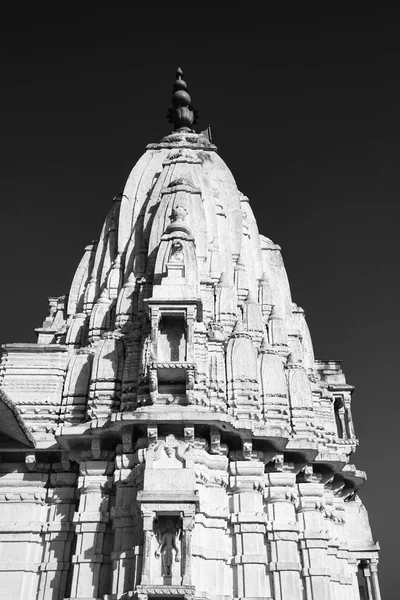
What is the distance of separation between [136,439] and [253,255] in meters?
9.12

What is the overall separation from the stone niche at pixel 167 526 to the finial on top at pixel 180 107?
18338 mm

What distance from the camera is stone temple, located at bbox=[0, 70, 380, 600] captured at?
1411 centimetres

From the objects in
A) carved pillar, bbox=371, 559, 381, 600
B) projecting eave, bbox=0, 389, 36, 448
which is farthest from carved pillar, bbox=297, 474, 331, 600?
projecting eave, bbox=0, 389, 36, 448

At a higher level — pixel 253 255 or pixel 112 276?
pixel 253 255

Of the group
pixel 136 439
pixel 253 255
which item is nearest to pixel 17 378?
pixel 136 439

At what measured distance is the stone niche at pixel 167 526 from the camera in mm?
12664

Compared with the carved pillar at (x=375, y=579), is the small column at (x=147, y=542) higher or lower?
lower

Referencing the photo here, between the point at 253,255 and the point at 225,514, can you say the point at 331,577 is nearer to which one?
the point at 225,514

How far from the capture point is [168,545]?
13.4 metres

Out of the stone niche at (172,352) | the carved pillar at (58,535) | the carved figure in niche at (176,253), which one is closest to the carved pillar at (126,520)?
the stone niche at (172,352)

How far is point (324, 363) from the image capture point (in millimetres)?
22812

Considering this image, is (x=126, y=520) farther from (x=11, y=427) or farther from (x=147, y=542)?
(x=11, y=427)

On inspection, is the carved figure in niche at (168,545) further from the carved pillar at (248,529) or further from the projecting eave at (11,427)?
the projecting eave at (11,427)

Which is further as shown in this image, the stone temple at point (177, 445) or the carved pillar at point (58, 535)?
the carved pillar at point (58, 535)
